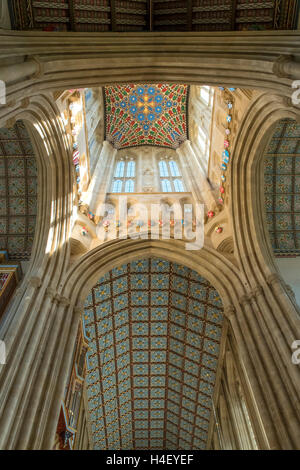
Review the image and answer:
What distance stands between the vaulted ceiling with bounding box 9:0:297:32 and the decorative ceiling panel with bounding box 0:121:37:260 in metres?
4.40

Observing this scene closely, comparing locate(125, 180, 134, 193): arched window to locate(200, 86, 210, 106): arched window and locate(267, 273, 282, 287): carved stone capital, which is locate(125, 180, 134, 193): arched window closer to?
locate(200, 86, 210, 106): arched window

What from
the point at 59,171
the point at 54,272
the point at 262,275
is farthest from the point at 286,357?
the point at 59,171

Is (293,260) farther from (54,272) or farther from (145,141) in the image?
(145,141)

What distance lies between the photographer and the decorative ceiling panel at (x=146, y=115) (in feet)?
63.0

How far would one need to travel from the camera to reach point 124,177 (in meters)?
17.0

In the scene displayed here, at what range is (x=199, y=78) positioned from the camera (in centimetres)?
834

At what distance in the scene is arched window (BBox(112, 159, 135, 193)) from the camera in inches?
625

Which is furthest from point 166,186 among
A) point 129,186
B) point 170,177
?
point 129,186
